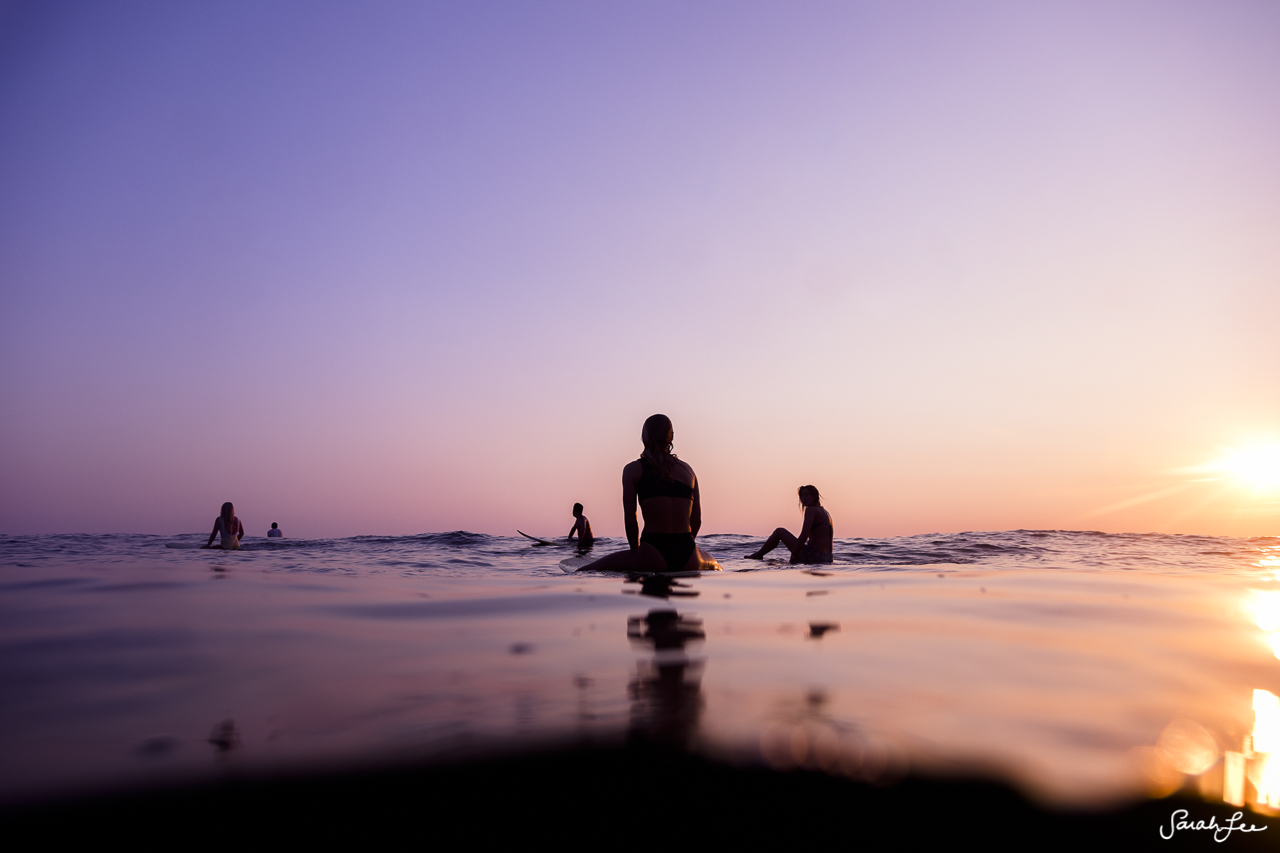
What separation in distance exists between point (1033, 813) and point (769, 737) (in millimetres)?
456

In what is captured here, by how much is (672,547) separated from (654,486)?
0.75 meters

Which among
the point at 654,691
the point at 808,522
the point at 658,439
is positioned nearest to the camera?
the point at 654,691

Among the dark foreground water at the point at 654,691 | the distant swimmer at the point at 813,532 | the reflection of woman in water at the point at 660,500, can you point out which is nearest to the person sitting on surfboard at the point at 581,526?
the distant swimmer at the point at 813,532

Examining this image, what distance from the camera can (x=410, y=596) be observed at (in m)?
3.84

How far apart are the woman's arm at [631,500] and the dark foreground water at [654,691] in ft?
12.0

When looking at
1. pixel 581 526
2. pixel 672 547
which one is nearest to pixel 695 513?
pixel 672 547

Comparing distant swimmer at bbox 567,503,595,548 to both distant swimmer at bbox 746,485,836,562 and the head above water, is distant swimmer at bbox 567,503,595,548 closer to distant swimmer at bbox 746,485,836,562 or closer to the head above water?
distant swimmer at bbox 746,485,836,562

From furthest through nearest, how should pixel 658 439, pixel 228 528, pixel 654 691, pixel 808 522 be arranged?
pixel 228 528 → pixel 808 522 → pixel 658 439 → pixel 654 691

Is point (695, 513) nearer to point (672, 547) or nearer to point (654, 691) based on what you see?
point (672, 547)

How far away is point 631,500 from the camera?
7055 mm

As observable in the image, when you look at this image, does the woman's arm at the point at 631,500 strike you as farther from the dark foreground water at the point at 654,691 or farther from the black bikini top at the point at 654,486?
the dark foreground water at the point at 654,691

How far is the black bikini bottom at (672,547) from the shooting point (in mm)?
7035

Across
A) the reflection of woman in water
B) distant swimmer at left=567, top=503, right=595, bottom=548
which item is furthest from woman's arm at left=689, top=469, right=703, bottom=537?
distant swimmer at left=567, top=503, right=595, bottom=548

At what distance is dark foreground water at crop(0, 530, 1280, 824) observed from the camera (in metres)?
1.14
